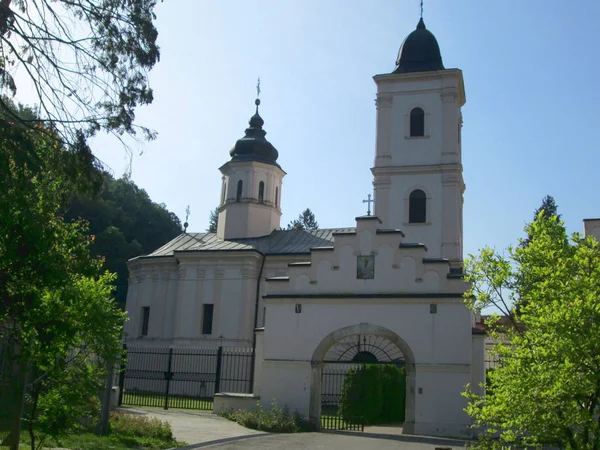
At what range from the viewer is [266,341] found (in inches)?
886

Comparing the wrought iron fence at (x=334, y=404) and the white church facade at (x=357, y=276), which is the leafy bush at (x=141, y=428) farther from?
the wrought iron fence at (x=334, y=404)

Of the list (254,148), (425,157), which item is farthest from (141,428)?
(254,148)

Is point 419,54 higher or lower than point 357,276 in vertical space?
higher

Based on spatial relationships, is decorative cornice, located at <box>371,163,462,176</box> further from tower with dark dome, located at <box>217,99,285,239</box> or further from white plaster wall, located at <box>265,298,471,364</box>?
tower with dark dome, located at <box>217,99,285,239</box>

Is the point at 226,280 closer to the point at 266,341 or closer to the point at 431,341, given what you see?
the point at 266,341

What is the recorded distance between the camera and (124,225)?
2482 inches

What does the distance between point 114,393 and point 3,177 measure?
593 inches

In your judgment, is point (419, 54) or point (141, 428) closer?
point (141, 428)

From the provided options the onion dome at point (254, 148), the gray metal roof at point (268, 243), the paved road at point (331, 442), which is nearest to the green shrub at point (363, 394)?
the paved road at point (331, 442)

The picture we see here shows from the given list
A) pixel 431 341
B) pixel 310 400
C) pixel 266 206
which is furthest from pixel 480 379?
pixel 266 206

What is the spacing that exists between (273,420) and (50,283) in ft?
38.8

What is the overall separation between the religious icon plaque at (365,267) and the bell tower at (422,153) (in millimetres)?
7576

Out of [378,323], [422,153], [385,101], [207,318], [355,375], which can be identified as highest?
[385,101]

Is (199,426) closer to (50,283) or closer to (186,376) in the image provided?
(50,283)
